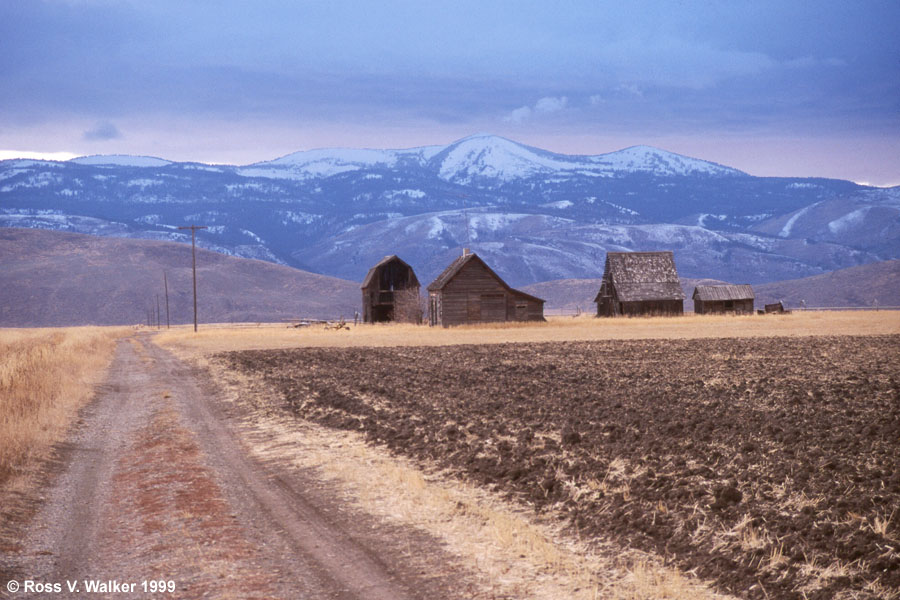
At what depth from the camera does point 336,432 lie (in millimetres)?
19578

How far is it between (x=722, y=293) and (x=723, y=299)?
786mm

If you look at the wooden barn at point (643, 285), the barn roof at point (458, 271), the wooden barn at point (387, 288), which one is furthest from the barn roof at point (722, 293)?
the wooden barn at point (387, 288)

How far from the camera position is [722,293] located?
10569 cm

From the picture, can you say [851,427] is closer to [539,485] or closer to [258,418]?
[539,485]

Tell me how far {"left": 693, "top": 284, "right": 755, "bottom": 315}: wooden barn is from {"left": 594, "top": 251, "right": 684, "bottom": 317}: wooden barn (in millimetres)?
8638

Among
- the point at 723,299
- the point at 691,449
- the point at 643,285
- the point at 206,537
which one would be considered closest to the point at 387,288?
the point at 643,285

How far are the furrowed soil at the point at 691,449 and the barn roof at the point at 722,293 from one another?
7503 centimetres

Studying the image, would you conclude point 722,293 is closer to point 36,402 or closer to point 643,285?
point 643,285

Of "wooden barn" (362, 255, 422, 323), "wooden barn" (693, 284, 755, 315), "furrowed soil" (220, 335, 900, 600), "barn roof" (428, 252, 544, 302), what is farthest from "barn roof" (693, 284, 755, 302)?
"furrowed soil" (220, 335, 900, 600)

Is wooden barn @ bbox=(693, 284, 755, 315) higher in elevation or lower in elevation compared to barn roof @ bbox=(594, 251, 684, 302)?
lower

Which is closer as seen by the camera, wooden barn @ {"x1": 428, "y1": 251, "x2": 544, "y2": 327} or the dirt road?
the dirt road

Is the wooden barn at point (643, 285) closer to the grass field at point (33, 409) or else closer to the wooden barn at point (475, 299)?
the wooden barn at point (475, 299)

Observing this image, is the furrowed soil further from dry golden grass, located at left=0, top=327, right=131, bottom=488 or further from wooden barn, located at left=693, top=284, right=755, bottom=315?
wooden barn, located at left=693, top=284, right=755, bottom=315

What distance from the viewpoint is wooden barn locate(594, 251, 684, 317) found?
95.9 m
